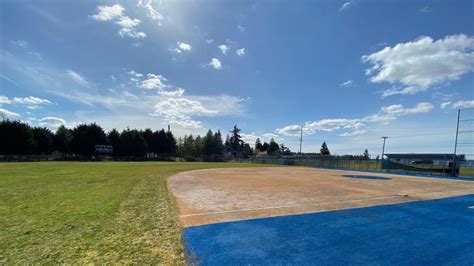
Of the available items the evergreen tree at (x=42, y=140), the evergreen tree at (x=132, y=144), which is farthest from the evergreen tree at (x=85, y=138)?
the evergreen tree at (x=132, y=144)

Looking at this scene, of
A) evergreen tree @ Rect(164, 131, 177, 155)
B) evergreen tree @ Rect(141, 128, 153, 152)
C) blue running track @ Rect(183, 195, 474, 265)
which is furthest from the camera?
evergreen tree @ Rect(164, 131, 177, 155)

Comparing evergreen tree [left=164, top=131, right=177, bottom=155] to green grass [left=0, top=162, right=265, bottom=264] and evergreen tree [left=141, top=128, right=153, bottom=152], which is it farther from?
green grass [left=0, top=162, right=265, bottom=264]

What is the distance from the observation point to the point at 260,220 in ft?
18.2

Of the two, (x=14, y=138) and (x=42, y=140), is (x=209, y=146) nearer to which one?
(x=42, y=140)

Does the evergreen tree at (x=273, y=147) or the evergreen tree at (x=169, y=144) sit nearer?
the evergreen tree at (x=169, y=144)

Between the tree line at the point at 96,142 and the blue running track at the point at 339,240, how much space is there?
6271 cm

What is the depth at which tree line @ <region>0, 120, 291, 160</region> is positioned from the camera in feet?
155

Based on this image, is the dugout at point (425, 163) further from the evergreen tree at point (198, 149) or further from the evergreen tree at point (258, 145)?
the evergreen tree at point (258, 145)

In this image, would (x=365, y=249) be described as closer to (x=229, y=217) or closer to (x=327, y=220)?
(x=327, y=220)

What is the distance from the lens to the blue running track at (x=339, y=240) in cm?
354

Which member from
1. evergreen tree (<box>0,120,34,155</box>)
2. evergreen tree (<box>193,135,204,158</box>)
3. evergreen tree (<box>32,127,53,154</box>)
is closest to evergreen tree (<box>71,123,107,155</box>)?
evergreen tree (<box>32,127,53,154</box>)

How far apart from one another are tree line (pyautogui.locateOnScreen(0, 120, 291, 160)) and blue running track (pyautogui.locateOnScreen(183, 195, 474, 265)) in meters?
62.7

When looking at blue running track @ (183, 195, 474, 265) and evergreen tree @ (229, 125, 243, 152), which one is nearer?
blue running track @ (183, 195, 474, 265)

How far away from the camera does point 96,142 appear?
57.3 metres
